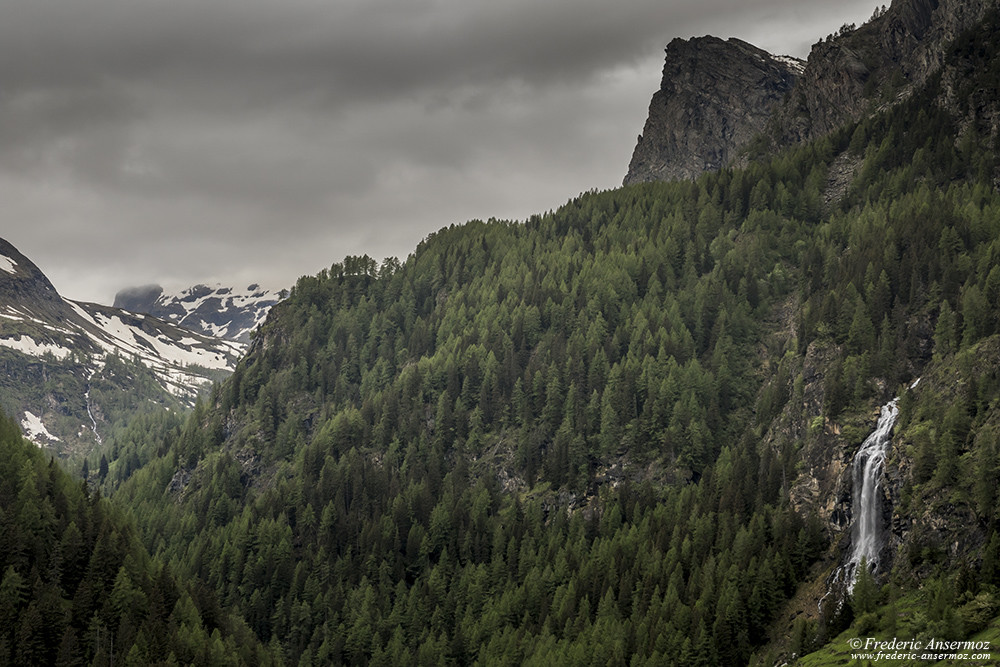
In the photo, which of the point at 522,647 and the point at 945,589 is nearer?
the point at 945,589

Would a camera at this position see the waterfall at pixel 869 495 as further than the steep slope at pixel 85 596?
Yes

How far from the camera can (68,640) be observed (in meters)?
140

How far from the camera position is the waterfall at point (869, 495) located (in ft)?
468

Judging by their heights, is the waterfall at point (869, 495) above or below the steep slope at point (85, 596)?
above

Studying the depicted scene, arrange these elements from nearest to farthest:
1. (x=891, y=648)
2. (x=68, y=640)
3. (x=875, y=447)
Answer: (x=891, y=648) → (x=68, y=640) → (x=875, y=447)

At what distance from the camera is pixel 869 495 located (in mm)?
149250

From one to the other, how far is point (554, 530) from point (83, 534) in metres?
79.6

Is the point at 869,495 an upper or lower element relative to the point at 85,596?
upper

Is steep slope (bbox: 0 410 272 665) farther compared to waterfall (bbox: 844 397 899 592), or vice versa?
waterfall (bbox: 844 397 899 592)

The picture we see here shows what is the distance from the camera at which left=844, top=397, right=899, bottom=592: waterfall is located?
142500 mm

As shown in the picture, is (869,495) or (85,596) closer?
(869,495)

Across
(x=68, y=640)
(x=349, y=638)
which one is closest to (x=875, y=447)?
(x=349, y=638)

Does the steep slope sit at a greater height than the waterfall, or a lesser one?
lesser

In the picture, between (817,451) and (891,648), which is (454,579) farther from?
(891,648)
